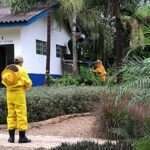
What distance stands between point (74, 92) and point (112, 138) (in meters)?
3.94

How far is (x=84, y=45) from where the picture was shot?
88.9 feet

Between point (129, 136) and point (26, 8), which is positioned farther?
point (26, 8)

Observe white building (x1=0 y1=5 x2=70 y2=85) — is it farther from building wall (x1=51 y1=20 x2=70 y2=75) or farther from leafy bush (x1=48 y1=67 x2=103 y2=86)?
leafy bush (x1=48 y1=67 x2=103 y2=86)

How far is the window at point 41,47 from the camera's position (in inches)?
979

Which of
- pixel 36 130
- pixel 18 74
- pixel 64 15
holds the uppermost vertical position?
pixel 64 15

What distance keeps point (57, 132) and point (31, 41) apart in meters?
11.4

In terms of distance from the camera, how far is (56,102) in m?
15.2

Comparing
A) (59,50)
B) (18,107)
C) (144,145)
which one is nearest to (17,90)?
(18,107)

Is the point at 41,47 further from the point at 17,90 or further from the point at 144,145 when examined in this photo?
the point at 144,145

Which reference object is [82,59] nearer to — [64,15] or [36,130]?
[64,15]

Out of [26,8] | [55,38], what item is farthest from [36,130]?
[55,38]

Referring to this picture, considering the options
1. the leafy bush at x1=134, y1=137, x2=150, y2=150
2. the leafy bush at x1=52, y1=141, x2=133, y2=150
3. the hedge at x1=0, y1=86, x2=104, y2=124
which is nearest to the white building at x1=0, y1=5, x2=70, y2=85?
the hedge at x1=0, y1=86, x2=104, y2=124

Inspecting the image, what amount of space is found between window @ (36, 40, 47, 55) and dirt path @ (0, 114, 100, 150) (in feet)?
33.0

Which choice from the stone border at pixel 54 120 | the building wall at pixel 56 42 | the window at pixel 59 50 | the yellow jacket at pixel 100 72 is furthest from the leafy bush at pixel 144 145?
the window at pixel 59 50
